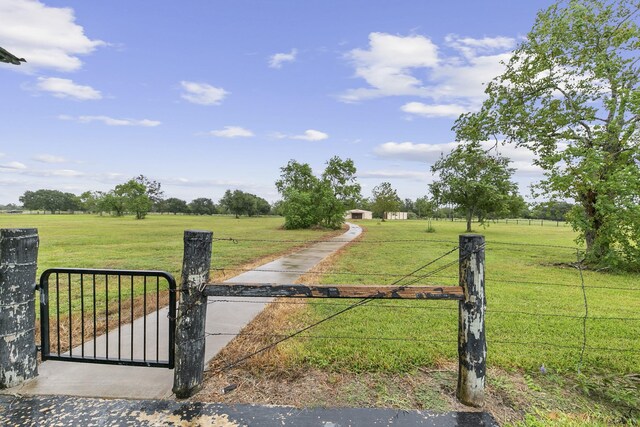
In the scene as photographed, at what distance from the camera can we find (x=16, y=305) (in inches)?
Result: 111

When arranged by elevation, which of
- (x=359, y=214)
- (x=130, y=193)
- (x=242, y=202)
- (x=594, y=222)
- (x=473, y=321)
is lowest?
(x=359, y=214)

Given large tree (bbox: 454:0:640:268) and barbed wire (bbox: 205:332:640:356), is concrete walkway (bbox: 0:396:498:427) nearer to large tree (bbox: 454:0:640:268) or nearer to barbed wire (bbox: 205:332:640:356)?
barbed wire (bbox: 205:332:640:356)

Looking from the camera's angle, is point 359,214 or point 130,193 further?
point 359,214

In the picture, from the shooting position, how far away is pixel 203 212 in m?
101

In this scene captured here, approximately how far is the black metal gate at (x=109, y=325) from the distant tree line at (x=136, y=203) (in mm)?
59697

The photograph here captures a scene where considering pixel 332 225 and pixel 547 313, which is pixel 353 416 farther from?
pixel 332 225

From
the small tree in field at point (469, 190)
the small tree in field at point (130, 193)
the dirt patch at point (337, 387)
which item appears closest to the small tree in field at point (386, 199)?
the small tree in field at point (469, 190)

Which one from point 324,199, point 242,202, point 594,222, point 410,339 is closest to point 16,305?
point 410,339

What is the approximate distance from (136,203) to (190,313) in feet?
210

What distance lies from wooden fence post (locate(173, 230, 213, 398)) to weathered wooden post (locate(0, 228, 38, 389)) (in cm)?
134

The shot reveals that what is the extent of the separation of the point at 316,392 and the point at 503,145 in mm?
12248

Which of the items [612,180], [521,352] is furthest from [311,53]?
[521,352]

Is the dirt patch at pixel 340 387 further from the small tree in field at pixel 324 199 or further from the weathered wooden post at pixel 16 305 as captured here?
the small tree in field at pixel 324 199

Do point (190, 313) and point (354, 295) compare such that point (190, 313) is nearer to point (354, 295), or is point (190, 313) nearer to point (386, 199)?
point (354, 295)
